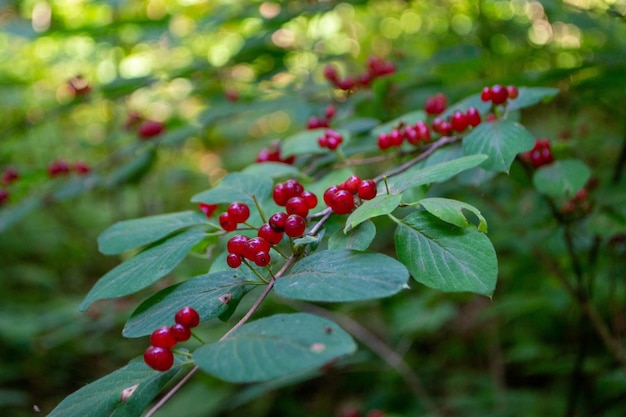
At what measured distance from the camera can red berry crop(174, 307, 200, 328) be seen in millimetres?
707

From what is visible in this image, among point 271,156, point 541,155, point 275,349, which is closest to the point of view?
point 275,349

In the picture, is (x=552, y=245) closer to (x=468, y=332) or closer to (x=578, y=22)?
(x=578, y=22)

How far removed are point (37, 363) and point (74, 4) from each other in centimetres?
285

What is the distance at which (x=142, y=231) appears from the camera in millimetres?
933

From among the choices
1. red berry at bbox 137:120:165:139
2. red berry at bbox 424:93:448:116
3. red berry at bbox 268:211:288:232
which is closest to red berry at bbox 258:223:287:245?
red berry at bbox 268:211:288:232

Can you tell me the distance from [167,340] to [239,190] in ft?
1.18

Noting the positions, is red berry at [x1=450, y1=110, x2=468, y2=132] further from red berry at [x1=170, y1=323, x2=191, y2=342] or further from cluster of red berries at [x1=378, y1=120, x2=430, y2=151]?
red berry at [x1=170, y1=323, x2=191, y2=342]

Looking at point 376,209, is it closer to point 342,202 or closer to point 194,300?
point 342,202

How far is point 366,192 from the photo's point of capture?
0.83 meters

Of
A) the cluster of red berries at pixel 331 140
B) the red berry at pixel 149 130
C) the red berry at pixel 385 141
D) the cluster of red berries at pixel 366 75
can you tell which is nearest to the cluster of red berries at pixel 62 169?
the red berry at pixel 149 130

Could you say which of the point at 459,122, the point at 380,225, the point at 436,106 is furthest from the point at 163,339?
the point at 436,106

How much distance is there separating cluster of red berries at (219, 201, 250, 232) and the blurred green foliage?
717mm

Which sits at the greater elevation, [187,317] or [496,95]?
[496,95]

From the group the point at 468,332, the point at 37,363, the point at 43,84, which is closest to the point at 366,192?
the point at 468,332
